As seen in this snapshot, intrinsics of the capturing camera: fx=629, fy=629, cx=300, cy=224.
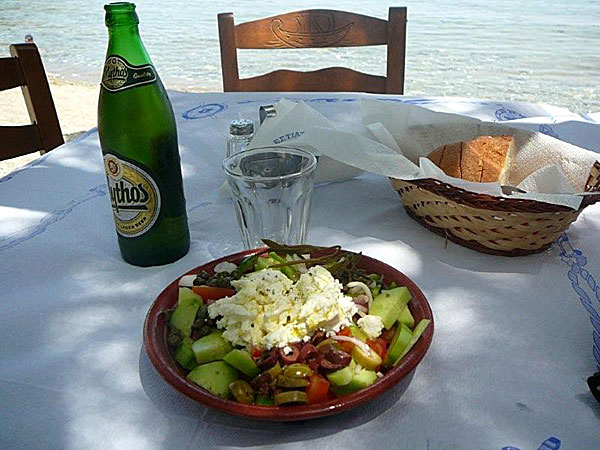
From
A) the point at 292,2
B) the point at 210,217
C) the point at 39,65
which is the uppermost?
the point at 39,65

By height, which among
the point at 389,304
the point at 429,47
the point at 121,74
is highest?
the point at 121,74

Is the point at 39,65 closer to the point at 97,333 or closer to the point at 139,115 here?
the point at 139,115

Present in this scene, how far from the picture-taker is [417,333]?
599 millimetres

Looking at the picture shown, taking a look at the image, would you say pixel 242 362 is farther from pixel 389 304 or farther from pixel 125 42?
pixel 125 42

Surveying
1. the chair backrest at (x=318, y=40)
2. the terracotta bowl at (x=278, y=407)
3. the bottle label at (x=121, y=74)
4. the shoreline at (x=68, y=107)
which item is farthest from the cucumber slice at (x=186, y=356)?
the shoreline at (x=68, y=107)

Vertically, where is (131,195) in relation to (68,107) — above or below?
above

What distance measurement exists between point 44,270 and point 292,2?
878 cm

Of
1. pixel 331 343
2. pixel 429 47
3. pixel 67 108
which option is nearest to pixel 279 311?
pixel 331 343

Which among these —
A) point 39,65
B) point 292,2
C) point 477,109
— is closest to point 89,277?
point 39,65

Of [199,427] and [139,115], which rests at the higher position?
[139,115]

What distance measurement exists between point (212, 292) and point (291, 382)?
163mm

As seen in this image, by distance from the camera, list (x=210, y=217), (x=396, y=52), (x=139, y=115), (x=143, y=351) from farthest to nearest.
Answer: (x=396, y=52)
(x=210, y=217)
(x=139, y=115)
(x=143, y=351)

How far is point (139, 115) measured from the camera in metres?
0.80

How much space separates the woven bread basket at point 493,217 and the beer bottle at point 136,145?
33 centimetres
